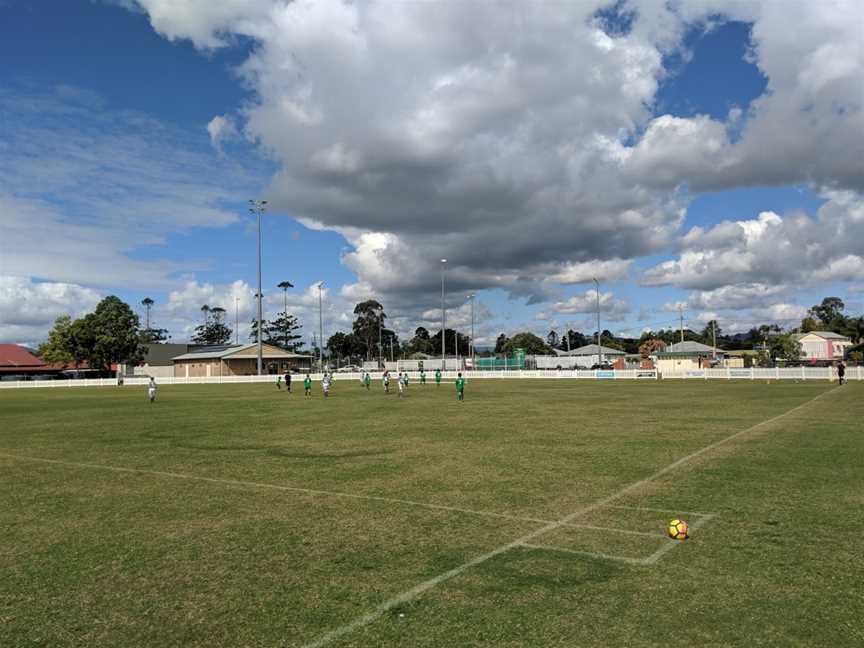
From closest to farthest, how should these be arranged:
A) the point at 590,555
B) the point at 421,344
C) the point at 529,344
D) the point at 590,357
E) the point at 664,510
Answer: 1. the point at 590,555
2. the point at 664,510
3. the point at 590,357
4. the point at 529,344
5. the point at 421,344

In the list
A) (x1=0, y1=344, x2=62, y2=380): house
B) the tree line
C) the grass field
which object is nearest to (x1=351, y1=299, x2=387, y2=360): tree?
the tree line

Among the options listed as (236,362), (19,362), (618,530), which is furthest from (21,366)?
(618,530)

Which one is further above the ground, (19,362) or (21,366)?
(19,362)

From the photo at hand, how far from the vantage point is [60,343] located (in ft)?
308

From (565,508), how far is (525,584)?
3.27 meters

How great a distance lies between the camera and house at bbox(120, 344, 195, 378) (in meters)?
112

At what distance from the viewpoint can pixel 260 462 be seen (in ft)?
46.9

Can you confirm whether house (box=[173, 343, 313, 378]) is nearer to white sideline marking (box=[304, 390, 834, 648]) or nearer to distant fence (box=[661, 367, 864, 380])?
distant fence (box=[661, 367, 864, 380])

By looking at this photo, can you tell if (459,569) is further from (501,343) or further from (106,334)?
(501,343)

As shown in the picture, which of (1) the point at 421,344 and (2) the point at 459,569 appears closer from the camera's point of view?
(2) the point at 459,569

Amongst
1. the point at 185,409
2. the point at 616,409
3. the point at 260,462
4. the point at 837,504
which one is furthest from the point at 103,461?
the point at 616,409

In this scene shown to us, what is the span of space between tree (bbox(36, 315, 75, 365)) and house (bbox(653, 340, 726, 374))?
8233cm

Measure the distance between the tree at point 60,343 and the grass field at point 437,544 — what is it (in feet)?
287

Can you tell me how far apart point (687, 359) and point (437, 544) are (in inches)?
3376
